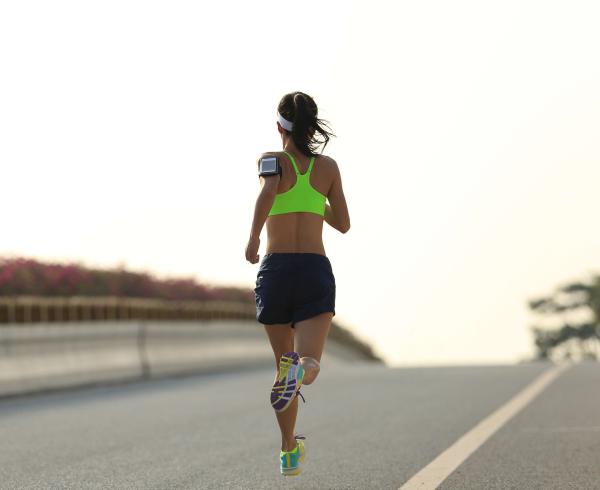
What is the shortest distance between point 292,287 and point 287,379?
549 millimetres

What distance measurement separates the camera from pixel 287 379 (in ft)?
20.0

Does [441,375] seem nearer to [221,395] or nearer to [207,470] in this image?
[221,395]

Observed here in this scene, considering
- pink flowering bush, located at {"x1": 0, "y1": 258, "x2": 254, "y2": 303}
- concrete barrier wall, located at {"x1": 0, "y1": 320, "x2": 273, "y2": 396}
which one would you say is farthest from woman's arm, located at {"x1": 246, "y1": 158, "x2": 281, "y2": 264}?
pink flowering bush, located at {"x1": 0, "y1": 258, "x2": 254, "y2": 303}

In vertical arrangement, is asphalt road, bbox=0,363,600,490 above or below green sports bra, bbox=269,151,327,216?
below

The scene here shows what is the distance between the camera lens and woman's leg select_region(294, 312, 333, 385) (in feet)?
20.7

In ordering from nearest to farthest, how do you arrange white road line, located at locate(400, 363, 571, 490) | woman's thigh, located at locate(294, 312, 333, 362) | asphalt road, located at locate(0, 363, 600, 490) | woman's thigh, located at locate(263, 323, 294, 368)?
woman's thigh, located at locate(294, 312, 333, 362) < woman's thigh, located at locate(263, 323, 294, 368) < white road line, located at locate(400, 363, 571, 490) < asphalt road, located at locate(0, 363, 600, 490)

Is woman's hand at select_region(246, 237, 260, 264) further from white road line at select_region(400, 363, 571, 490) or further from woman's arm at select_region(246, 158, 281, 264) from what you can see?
white road line at select_region(400, 363, 571, 490)

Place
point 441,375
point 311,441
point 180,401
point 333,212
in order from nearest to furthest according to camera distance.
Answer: point 333,212 → point 311,441 → point 180,401 → point 441,375

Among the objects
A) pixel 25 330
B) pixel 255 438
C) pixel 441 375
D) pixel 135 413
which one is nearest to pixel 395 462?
pixel 255 438

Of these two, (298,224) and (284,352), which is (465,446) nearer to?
(284,352)

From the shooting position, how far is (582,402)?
1325cm

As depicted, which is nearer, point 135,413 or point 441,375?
point 135,413

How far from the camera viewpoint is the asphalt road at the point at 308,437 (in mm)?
7656

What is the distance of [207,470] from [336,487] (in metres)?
1.16
